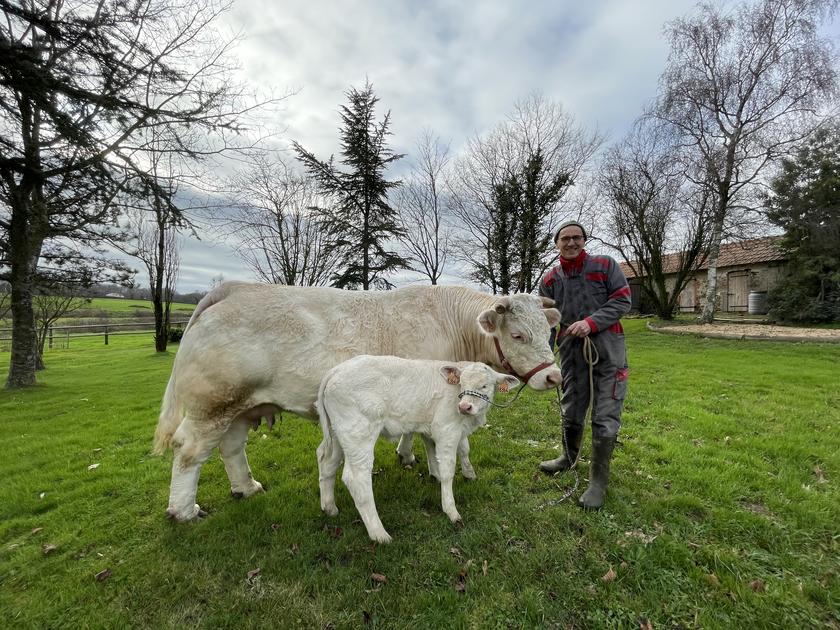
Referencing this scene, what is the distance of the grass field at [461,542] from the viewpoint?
7.71ft

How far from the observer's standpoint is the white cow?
10.5 feet

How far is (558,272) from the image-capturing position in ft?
13.3

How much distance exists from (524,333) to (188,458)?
11.0 feet

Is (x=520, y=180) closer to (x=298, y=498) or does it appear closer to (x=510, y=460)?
(x=510, y=460)

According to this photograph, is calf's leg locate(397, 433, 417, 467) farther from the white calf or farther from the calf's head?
the calf's head

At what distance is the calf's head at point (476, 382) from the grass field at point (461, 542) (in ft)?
3.65

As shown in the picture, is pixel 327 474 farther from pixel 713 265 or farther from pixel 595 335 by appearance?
pixel 713 265

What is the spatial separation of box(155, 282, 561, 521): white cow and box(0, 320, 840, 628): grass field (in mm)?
785

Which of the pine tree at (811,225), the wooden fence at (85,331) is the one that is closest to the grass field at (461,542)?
the pine tree at (811,225)

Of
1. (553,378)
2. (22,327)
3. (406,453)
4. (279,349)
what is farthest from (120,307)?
(553,378)

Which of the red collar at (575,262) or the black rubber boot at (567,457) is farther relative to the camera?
the black rubber boot at (567,457)

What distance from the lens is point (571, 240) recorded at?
3.65 meters

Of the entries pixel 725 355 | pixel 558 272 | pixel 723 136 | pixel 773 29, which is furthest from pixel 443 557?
pixel 773 29

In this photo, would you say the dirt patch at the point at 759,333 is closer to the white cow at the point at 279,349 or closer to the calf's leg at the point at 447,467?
the white cow at the point at 279,349
